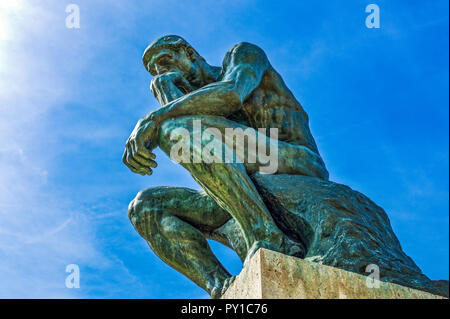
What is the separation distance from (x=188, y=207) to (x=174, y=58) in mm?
1740

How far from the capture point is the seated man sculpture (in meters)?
5.43

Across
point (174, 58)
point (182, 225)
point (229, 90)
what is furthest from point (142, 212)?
point (174, 58)

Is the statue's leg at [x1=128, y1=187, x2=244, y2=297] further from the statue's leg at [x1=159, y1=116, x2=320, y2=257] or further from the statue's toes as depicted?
the statue's toes

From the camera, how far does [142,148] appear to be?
18.8ft

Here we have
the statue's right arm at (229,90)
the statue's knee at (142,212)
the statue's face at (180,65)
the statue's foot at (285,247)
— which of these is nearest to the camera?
the statue's foot at (285,247)

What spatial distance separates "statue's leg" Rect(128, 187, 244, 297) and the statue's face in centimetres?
134

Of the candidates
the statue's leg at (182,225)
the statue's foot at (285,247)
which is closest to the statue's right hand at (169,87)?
the statue's leg at (182,225)

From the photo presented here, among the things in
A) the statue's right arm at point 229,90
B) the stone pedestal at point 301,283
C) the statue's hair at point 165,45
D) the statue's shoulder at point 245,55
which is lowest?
the stone pedestal at point 301,283

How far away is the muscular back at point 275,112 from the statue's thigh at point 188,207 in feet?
3.16

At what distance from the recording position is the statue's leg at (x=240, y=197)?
17.3ft

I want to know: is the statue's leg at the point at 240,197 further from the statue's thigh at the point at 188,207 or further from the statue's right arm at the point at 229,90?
the statue's thigh at the point at 188,207

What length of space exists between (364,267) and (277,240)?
722 mm

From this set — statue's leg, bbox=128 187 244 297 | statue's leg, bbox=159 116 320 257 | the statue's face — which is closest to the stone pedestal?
statue's leg, bbox=159 116 320 257
